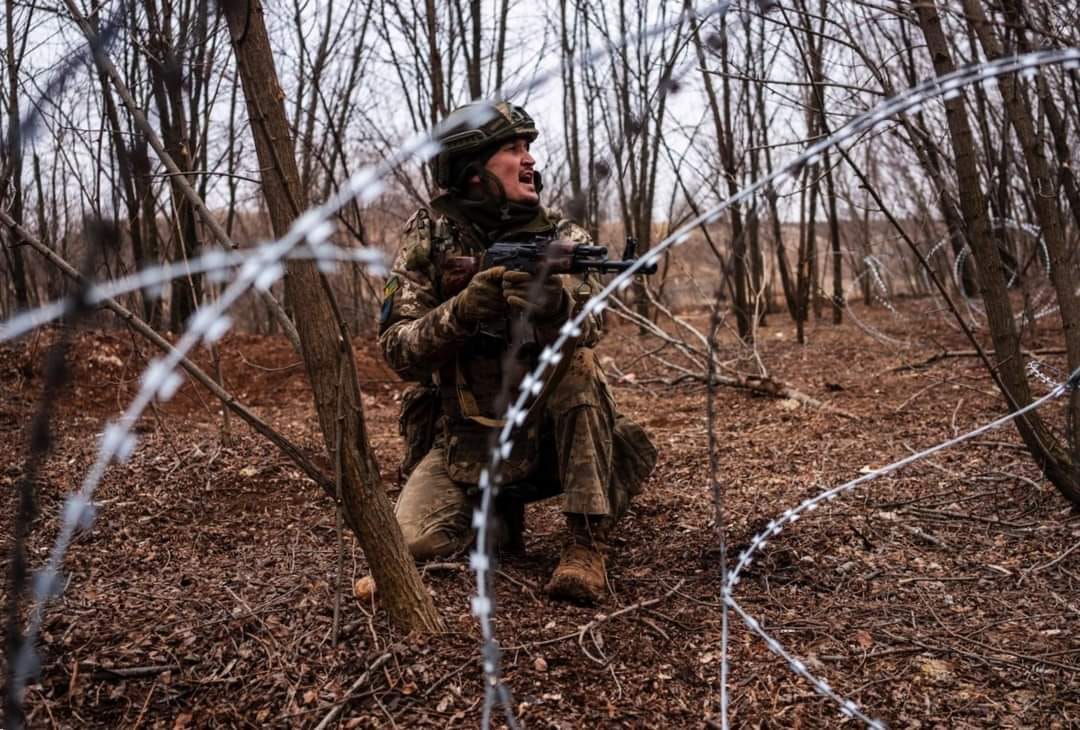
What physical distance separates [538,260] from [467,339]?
17.1 inches

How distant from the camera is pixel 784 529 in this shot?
104 inches

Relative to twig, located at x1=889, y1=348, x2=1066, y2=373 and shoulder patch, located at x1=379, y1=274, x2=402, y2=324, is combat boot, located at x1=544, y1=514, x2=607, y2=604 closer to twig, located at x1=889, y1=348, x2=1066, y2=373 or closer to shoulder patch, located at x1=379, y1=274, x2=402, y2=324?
shoulder patch, located at x1=379, y1=274, x2=402, y2=324

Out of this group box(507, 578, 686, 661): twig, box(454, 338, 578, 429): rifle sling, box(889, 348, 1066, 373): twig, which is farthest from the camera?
box(889, 348, 1066, 373): twig

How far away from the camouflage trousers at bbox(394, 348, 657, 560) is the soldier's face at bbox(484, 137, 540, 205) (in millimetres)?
520

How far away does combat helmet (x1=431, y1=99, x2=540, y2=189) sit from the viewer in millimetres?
2461

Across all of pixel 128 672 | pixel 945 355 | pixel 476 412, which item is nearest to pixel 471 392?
pixel 476 412

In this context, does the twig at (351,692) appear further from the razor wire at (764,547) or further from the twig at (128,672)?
the razor wire at (764,547)

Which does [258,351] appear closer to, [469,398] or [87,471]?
[87,471]

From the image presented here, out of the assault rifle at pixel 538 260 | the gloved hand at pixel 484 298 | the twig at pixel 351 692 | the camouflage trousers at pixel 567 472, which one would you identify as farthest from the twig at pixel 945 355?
the twig at pixel 351 692

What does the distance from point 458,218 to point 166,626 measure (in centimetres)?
142

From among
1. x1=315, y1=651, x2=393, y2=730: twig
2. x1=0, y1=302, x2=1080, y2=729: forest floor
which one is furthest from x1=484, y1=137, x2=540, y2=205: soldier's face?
x1=315, y1=651, x2=393, y2=730: twig

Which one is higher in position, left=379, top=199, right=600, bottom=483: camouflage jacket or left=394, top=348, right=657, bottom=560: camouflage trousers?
left=379, top=199, right=600, bottom=483: camouflage jacket

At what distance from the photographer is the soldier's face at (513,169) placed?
253 cm

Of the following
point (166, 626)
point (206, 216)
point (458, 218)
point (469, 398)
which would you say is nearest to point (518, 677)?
point (166, 626)
